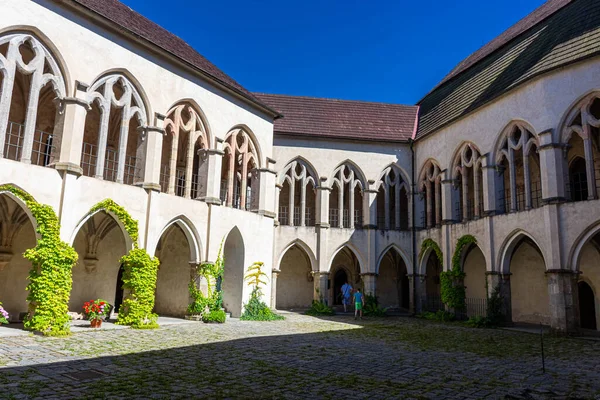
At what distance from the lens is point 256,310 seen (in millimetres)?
21172

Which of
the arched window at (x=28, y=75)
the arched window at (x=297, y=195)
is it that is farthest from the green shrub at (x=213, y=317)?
the arched window at (x=297, y=195)

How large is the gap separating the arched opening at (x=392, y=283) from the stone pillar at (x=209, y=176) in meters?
14.3

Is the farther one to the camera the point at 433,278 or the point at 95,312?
the point at 433,278

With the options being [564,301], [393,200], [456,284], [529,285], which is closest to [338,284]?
[393,200]

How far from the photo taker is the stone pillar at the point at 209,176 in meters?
19.8

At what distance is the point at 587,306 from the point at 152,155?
19.5 metres

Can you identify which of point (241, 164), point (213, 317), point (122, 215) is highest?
point (241, 164)

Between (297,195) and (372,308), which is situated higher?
(297,195)

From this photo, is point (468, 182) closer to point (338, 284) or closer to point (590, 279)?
point (590, 279)

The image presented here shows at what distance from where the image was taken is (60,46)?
1482 cm

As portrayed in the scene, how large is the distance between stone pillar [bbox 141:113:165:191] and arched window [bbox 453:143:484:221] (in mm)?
14639

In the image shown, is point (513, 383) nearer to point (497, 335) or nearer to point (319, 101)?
point (497, 335)

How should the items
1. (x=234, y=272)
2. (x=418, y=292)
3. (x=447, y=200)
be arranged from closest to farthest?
(x=234, y=272)
(x=447, y=200)
(x=418, y=292)

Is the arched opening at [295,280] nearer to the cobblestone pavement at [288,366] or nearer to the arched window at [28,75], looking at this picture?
the cobblestone pavement at [288,366]
